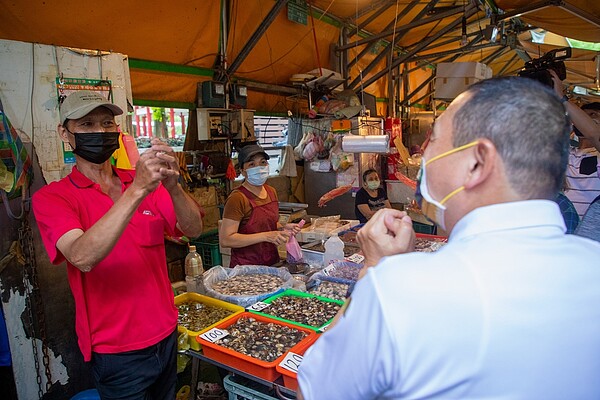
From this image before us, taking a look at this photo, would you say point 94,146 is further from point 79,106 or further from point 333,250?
point 333,250

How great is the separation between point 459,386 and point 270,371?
47.4 inches

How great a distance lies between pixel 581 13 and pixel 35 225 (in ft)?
14.7

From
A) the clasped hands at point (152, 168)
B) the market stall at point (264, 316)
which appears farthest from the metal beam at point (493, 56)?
the clasped hands at point (152, 168)

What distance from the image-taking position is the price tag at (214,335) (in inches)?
77.6

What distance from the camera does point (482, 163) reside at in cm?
75

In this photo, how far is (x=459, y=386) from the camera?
2.17ft

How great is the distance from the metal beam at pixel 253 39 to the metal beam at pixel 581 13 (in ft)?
9.53

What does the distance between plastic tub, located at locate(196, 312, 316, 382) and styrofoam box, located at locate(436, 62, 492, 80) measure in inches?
152

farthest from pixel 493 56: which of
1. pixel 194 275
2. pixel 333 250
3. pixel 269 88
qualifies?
pixel 194 275

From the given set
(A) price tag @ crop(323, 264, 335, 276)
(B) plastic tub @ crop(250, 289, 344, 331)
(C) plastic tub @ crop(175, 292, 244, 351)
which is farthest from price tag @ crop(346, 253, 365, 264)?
(C) plastic tub @ crop(175, 292, 244, 351)

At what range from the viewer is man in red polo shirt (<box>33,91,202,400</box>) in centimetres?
160

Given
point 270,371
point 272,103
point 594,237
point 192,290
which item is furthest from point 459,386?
point 272,103

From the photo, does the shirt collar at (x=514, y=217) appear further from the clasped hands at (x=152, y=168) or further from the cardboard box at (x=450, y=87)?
the cardboard box at (x=450, y=87)

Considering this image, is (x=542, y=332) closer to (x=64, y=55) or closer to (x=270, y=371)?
(x=270, y=371)
